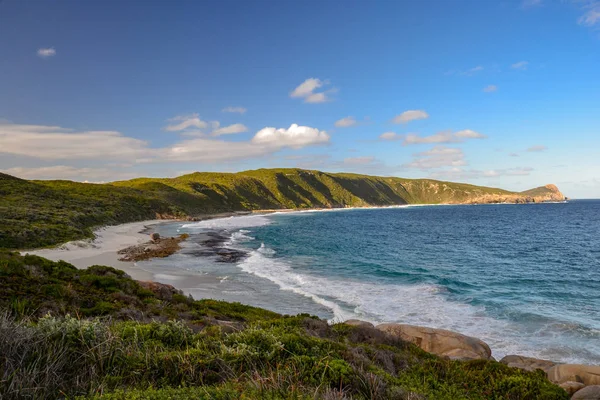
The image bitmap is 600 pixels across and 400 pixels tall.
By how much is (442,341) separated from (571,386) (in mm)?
4786

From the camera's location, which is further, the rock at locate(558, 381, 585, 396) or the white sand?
the white sand

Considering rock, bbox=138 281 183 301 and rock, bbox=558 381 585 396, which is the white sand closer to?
rock, bbox=138 281 183 301

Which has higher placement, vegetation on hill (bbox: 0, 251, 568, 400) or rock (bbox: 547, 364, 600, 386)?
vegetation on hill (bbox: 0, 251, 568, 400)

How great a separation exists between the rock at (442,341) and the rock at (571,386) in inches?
123

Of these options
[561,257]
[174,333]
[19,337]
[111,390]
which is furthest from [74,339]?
[561,257]

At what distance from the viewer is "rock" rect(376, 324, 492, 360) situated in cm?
1304

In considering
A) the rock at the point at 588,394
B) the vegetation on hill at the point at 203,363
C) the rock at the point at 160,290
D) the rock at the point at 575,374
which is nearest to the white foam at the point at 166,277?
the rock at the point at 160,290

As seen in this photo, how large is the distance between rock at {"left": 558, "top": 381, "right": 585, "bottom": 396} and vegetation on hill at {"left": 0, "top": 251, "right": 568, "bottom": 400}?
2.96ft

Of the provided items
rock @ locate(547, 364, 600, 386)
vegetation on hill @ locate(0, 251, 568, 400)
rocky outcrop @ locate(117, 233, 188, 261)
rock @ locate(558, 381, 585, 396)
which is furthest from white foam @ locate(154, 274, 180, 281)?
rock @ locate(558, 381, 585, 396)

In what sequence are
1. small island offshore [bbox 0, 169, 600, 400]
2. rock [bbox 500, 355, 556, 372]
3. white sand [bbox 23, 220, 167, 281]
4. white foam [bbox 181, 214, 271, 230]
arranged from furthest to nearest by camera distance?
white foam [bbox 181, 214, 271, 230] < white sand [bbox 23, 220, 167, 281] < rock [bbox 500, 355, 556, 372] < small island offshore [bbox 0, 169, 600, 400]

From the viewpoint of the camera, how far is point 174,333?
8.02 m

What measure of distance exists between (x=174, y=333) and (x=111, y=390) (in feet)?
9.34

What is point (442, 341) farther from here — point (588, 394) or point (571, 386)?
point (588, 394)

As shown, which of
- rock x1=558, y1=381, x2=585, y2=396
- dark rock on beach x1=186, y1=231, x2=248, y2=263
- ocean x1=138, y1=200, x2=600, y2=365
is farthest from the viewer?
dark rock on beach x1=186, y1=231, x2=248, y2=263
